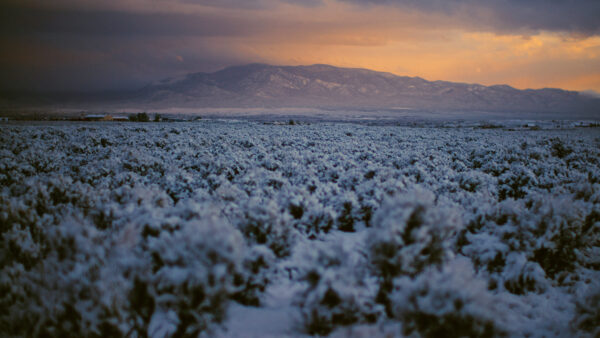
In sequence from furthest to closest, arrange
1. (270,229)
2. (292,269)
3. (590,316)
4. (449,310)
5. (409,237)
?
(270,229), (292,269), (409,237), (590,316), (449,310)

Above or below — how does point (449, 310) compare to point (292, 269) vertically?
above

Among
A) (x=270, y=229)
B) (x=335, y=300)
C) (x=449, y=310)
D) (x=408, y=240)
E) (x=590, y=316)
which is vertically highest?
(x=408, y=240)

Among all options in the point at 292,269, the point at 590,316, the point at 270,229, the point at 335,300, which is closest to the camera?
the point at 335,300

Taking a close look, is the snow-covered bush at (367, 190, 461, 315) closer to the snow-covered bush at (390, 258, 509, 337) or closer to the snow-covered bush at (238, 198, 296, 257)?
the snow-covered bush at (390, 258, 509, 337)

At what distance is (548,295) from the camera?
4172 millimetres

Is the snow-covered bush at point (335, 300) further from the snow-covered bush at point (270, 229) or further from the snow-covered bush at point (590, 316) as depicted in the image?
the snow-covered bush at point (590, 316)

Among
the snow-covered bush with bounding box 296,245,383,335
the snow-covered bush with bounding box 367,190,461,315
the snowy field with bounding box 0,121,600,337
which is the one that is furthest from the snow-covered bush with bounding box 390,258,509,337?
the snow-covered bush with bounding box 367,190,461,315

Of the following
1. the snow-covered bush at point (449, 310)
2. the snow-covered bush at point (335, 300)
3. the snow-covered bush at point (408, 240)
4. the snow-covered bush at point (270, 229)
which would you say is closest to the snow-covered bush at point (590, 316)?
the snow-covered bush at point (449, 310)

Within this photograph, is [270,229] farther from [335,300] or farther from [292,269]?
[335,300]

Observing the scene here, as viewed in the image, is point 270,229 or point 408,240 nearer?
point 408,240

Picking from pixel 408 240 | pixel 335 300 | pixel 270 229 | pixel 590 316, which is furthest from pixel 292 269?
pixel 590 316

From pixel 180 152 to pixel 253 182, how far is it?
780cm

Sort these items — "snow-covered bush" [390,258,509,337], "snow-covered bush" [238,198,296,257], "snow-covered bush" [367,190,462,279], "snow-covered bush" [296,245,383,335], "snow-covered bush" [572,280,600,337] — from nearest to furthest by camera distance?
"snow-covered bush" [390,258,509,337], "snow-covered bush" [296,245,383,335], "snow-covered bush" [572,280,600,337], "snow-covered bush" [367,190,462,279], "snow-covered bush" [238,198,296,257]

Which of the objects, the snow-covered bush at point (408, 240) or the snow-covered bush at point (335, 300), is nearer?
the snow-covered bush at point (335, 300)
